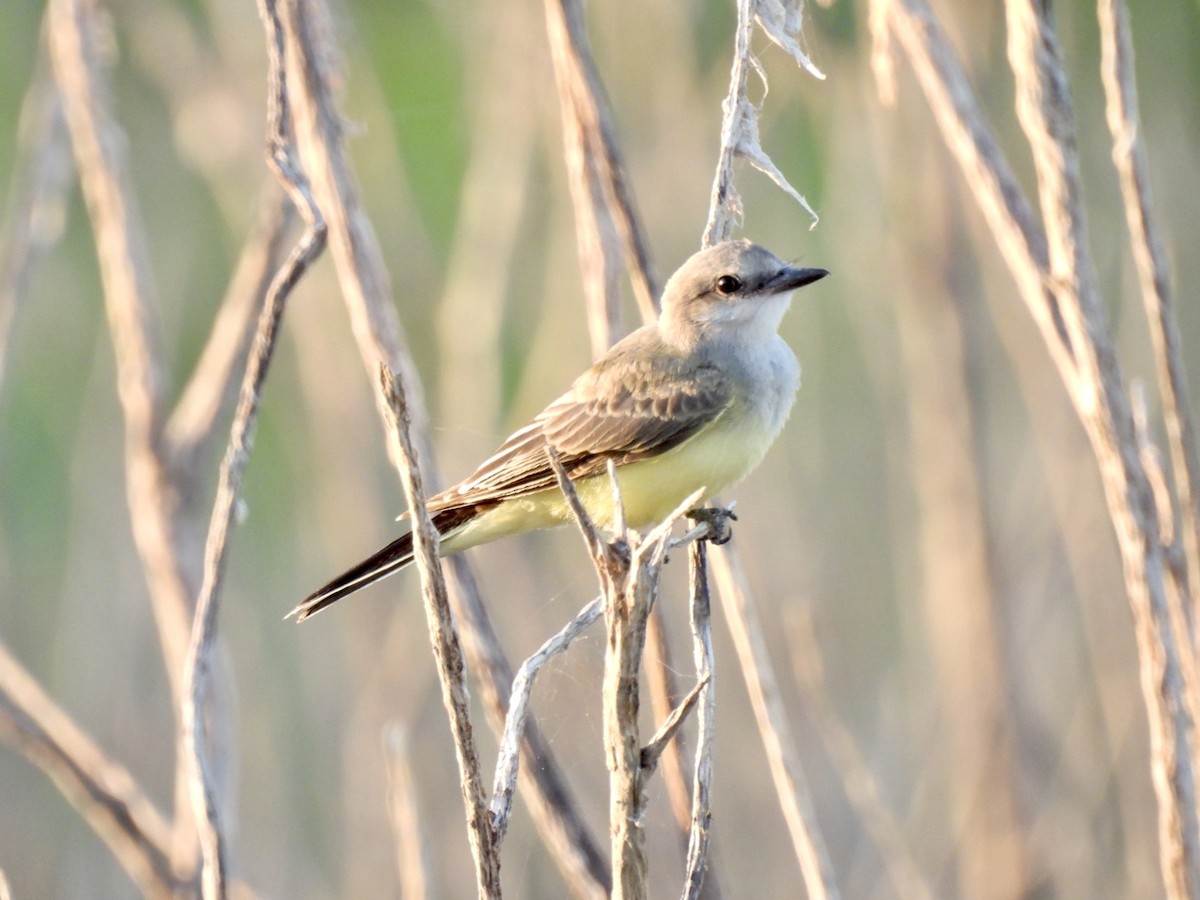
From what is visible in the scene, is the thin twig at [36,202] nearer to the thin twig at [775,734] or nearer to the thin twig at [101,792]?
the thin twig at [101,792]

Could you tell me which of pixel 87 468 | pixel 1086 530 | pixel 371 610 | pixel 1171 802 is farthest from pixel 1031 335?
pixel 87 468

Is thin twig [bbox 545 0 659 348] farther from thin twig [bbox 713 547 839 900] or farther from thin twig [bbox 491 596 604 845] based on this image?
thin twig [bbox 491 596 604 845]

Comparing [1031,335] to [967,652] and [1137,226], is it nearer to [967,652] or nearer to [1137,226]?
[967,652]

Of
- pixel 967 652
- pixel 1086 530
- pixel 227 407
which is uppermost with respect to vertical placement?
pixel 227 407

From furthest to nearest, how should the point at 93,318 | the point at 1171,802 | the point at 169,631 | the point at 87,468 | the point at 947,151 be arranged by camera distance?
the point at 93,318 < the point at 87,468 < the point at 947,151 < the point at 169,631 < the point at 1171,802

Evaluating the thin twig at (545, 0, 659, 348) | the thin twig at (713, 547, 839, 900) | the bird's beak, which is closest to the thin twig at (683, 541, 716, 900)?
the thin twig at (713, 547, 839, 900)

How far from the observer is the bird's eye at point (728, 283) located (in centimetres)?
314

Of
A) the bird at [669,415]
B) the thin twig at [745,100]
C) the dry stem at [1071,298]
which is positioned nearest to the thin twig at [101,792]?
the bird at [669,415]

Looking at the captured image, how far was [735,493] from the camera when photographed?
438cm

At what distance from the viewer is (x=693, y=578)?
221cm

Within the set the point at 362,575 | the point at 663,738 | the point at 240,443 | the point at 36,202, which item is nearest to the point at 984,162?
the point at 663,738

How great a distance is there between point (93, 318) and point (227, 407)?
1837 millimetres

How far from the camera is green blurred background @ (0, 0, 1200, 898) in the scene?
3.66 metres

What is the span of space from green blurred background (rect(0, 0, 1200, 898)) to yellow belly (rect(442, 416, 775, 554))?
0.50 m
